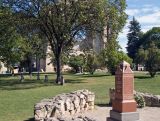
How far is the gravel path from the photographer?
50.9 ft

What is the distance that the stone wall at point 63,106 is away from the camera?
14.8 m

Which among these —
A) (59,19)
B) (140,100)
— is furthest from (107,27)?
(140,100)

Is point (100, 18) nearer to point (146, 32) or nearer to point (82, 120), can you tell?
point (82, 120)

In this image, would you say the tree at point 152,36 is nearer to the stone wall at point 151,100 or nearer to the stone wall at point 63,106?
the stone wall at point 151,100

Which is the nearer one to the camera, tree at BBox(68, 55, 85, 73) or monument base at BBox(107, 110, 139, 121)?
monument base at BBox(107, 110, 139, 121)

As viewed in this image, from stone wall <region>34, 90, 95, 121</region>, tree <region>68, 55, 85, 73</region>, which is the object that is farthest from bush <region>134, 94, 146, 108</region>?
tree <region>68, 55, 85, 73</region>

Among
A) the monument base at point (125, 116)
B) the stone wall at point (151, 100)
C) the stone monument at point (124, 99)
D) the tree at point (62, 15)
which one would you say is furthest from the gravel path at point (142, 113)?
the tree at point (62, 15)

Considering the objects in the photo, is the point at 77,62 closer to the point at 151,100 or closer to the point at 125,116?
the point at 151,100

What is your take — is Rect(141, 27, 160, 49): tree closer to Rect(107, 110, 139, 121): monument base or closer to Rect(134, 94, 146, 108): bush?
Rect(134, 94, 146, 108): bush

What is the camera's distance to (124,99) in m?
12.9

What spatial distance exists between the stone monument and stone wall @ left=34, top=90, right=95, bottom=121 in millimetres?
2102

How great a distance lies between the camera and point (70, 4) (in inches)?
1427

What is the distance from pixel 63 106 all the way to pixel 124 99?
3.72m

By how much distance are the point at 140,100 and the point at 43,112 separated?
224 inches
